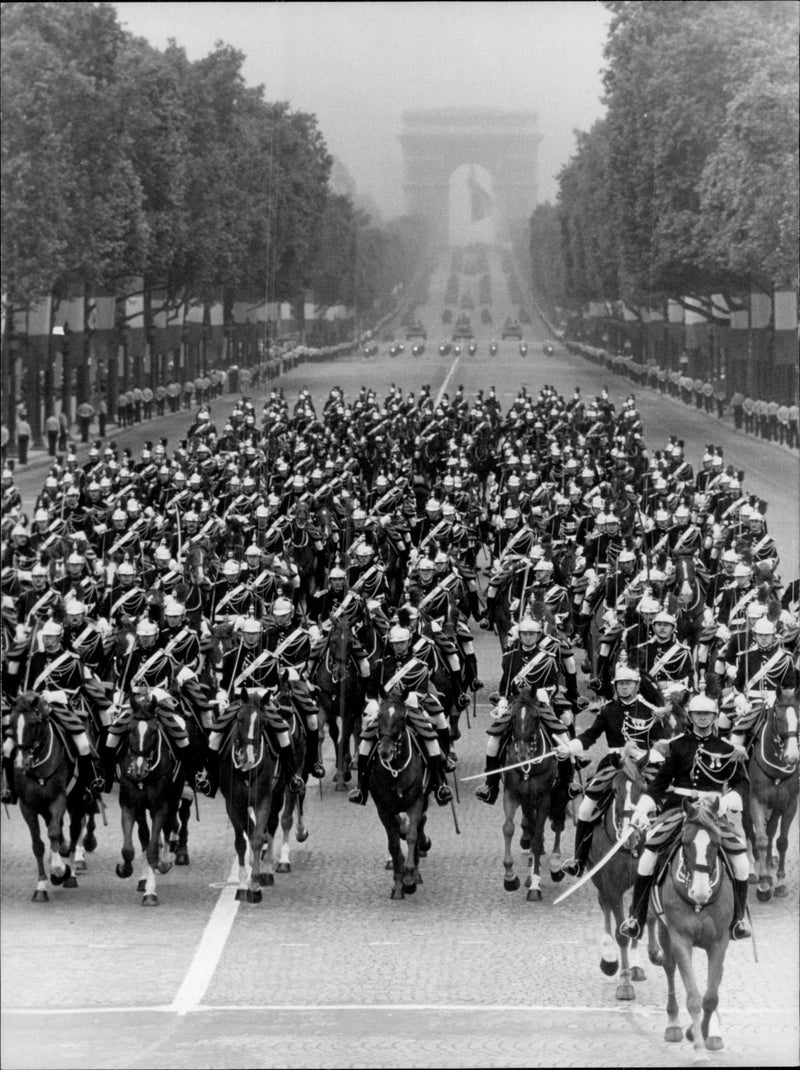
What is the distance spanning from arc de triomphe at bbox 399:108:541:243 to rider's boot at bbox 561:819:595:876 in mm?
6338

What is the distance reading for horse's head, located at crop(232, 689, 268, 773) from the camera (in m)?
19.7

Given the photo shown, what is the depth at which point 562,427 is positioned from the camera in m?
39.3

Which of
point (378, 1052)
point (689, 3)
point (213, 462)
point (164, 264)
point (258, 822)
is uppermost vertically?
point (689, 3)

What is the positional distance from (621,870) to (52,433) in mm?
26800

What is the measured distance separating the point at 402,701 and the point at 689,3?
2693 centimetres

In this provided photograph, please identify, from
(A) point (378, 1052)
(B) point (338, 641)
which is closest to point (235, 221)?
(B) point (338, 641)

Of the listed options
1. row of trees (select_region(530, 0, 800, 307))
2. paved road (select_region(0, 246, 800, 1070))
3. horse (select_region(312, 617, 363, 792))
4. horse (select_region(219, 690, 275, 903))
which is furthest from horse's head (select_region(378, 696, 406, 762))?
row of trees (select_region(530, 0, 800, 307))

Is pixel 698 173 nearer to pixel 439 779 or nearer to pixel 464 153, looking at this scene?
pixel 464 153

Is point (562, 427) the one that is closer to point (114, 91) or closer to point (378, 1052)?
point (114, 91)

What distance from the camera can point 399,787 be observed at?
20234 mm

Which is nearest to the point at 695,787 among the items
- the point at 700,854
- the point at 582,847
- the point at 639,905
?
the point at 700,854

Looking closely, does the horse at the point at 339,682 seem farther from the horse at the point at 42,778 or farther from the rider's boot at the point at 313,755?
the horse at the point at 42,778

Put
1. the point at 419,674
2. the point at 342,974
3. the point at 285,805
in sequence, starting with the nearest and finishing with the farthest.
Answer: the point at 342,974 < the point at 419,674 < the point at 285,805

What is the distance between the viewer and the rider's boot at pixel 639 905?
16.9 meters
